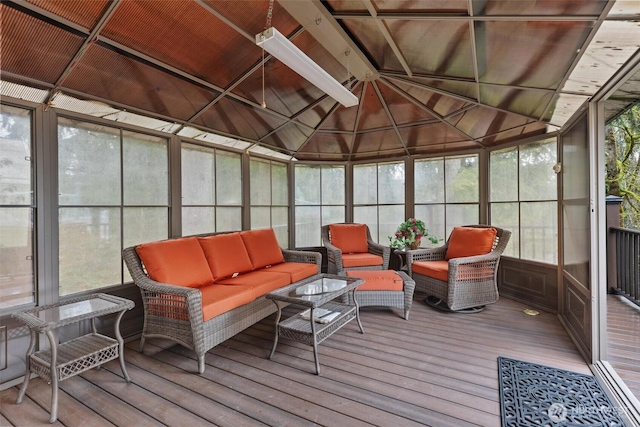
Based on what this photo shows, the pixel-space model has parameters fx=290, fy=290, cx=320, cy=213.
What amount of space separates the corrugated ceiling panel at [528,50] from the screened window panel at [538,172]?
1.50m

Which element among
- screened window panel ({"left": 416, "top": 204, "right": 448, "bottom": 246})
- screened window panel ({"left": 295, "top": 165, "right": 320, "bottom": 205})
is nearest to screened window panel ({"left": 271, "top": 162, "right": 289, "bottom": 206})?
screened window panel ({"left": 295, "top": 165, "right": 320, "bottom": 205})

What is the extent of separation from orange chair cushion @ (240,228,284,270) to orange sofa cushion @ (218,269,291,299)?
0.26m

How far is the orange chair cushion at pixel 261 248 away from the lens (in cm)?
389

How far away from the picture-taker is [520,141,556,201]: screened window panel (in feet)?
12.3

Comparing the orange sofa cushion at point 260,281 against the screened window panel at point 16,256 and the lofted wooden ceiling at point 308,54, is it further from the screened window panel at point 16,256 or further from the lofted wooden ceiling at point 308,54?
the lofted wooden ceiling at point 308,54

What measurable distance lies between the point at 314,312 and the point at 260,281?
812 millimetres

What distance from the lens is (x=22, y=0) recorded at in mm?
1699

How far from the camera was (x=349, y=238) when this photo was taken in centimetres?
502

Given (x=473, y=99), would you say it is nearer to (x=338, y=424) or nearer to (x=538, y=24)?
(x=538, y=24)

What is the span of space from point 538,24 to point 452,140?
2.80 metres

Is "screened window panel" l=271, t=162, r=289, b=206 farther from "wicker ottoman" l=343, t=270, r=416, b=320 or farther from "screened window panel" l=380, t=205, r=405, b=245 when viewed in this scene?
"wicker ottoman" l=343, t=270, r=416, b=320

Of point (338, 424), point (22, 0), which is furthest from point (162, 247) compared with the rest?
point (338, 424)

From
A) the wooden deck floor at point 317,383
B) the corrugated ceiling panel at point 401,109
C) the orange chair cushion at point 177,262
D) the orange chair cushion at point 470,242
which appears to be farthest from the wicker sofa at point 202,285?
the corrugated ceiling panel at point 401,109

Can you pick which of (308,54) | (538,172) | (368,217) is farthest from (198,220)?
(538,172)
